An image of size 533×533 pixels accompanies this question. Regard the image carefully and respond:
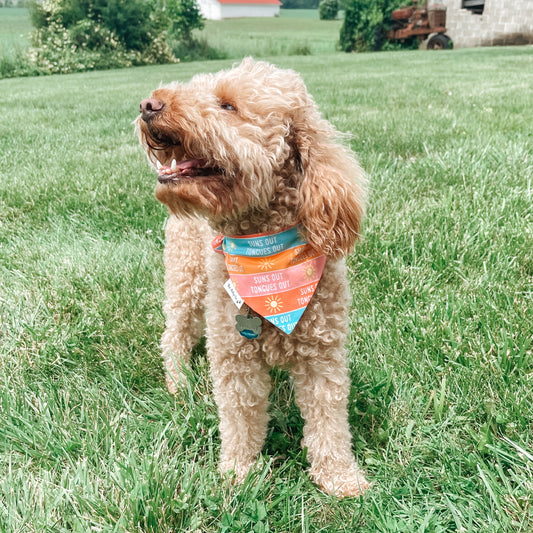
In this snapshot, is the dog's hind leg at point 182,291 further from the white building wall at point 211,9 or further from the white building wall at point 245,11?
the white building wall at point 245,11

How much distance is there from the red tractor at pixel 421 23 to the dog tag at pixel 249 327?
25.5 m

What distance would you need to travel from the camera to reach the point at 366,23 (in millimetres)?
25734

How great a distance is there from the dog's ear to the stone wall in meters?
24.6

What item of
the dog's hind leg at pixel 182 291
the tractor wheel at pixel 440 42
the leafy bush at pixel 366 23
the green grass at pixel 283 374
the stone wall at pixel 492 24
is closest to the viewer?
the green grass at pixel 283 374

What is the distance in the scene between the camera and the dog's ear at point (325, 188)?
5.89ft

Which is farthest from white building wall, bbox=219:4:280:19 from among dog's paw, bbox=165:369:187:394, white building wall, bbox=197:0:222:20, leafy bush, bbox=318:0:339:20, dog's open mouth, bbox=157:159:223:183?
dog's open mouth, bbox=157:159:223:183

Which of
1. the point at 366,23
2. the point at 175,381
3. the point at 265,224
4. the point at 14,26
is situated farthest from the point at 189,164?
the point at 14,26

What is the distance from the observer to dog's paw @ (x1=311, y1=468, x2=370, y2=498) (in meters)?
A: 1.91

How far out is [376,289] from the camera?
2906 millimetres

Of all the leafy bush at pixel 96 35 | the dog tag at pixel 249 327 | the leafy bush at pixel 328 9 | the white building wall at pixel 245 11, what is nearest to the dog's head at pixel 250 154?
the dog tag at pixel 249 327

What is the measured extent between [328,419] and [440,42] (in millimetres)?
25591

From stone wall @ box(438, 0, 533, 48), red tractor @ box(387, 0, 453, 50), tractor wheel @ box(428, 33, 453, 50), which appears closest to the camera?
stone wall @ box(438, 0, 533, 48)

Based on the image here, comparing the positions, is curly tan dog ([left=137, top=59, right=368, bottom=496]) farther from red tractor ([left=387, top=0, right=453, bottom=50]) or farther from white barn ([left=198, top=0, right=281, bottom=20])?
white barn ([left=198, top=0, right=281, bottom=20])

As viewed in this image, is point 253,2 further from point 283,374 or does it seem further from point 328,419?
point 328,419
